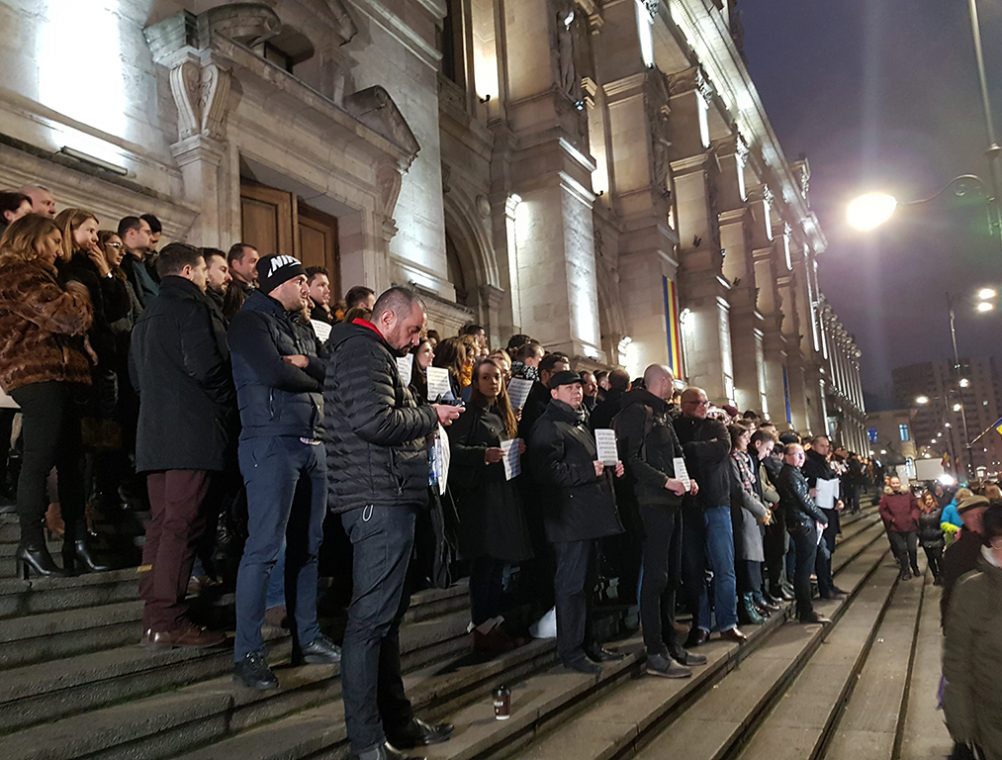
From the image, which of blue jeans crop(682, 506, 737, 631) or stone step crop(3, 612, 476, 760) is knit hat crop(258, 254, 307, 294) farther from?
blue jeans crop(682, 506, 737, 631)

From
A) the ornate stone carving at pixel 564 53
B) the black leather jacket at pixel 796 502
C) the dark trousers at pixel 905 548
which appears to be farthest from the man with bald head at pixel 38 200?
the ornate stone carving at pixel 564 53

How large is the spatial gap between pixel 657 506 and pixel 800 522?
3388 millimetres

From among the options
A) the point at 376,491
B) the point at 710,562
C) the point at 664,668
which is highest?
the point at 376,491

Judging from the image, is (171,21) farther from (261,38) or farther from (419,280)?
(419,280)

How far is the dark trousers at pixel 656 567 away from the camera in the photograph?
5.31m

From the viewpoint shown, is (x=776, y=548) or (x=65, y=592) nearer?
(x=65, y=592)

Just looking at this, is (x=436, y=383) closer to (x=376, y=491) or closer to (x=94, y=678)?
(x=376, y=491)

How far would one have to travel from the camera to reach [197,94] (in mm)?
8406

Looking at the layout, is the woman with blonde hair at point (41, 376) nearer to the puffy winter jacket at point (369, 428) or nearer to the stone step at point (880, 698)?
the puffy winter jacket at point (369, 428)

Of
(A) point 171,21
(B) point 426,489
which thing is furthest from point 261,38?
(B) point 426,489

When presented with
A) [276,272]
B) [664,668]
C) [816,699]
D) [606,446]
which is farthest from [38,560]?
[816,699]

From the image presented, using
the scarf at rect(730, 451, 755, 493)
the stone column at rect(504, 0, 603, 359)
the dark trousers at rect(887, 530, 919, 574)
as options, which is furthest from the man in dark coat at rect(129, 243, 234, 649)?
the dark trousers at rect(887, 530, 919, 574)

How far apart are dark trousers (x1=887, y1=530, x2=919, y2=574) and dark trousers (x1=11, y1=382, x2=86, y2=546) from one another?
1297 cm

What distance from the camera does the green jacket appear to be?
10.3ft
